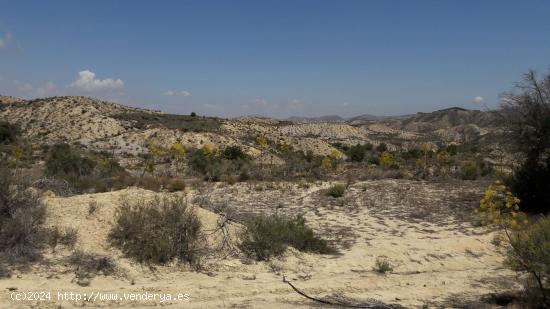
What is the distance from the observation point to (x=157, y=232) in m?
7.82

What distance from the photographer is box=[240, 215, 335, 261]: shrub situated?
823 centimetres

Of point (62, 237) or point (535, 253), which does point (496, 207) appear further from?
point (62, 237)

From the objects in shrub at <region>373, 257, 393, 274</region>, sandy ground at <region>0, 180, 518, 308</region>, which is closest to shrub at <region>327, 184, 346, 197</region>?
sandy ground at <region>0, 180, 518, 308</region>

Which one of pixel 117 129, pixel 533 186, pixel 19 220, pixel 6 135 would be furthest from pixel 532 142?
pixel 117 129

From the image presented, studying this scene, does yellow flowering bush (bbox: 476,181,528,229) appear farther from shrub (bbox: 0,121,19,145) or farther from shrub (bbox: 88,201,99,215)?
shrub (bbox: 0,121,19,145)

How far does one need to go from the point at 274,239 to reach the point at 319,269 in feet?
3.48

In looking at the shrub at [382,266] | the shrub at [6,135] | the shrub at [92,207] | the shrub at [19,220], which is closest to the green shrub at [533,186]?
the shrub at [382,266]

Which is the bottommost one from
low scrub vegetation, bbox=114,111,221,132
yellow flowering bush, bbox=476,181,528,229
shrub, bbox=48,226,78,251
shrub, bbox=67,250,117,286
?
shrub, bbox=67,250,117,286

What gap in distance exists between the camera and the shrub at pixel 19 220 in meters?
6.98

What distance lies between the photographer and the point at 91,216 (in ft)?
28.1

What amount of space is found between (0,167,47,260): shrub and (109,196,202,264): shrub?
126cm

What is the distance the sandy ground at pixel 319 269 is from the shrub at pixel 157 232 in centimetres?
24

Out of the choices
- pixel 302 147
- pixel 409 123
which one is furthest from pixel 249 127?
pixel 409 123

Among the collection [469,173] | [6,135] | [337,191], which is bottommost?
[337,191]
